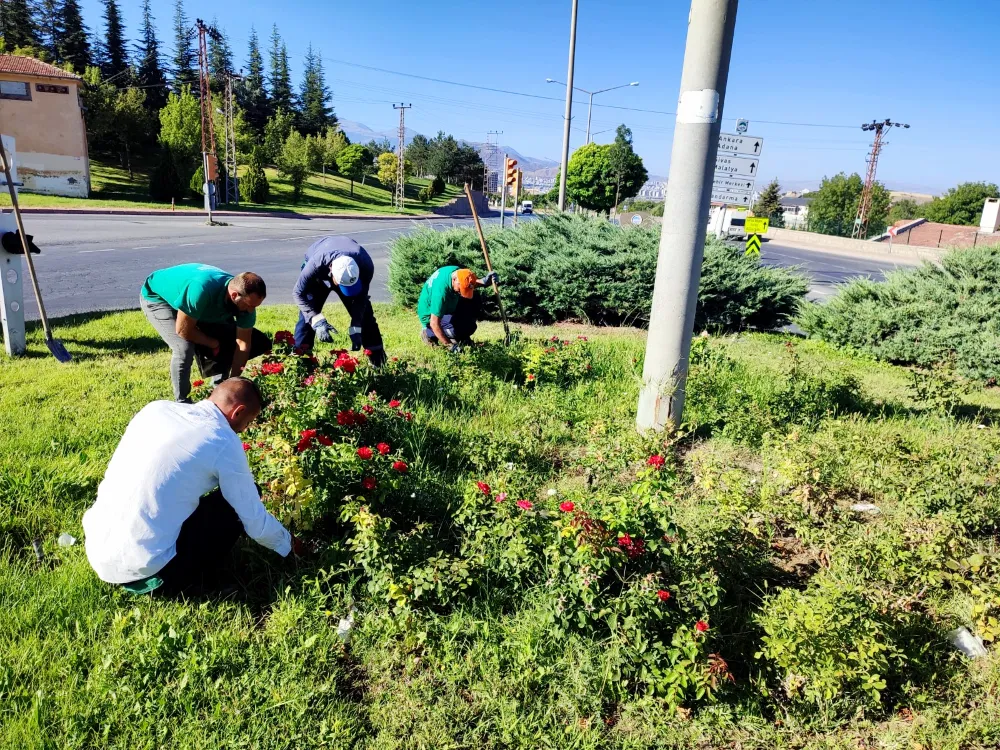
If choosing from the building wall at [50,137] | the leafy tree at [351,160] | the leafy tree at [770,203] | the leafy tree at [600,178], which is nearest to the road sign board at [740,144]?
the building wall at [50,137]

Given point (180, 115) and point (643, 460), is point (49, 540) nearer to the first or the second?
point (643, 460)

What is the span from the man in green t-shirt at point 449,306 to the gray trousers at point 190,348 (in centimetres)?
184

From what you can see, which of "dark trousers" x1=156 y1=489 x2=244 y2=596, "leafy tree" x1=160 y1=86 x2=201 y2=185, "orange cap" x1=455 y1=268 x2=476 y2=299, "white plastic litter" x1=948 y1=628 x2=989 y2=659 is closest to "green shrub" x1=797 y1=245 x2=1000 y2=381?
"white plastic litter" x1=948 y1=628 x2=989 y2=659

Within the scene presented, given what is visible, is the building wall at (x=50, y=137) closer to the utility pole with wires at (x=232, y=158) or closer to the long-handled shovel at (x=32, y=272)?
the utility pole with wires at (x=232, y=158)

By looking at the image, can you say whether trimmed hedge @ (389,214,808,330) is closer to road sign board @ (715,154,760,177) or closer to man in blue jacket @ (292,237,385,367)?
road sign board @ (715,154,760,177)

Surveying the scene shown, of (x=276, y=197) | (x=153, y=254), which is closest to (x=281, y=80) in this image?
(x=276, y=197)

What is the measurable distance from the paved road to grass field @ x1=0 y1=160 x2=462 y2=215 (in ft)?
15.9

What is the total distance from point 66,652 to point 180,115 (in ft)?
123

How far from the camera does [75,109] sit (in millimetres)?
30906

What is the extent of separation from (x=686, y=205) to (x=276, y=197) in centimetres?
4087

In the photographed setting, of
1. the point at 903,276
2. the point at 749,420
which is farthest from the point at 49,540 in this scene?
the point at 903,276

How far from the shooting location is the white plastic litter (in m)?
2.64

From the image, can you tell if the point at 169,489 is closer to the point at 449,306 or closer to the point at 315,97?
the point at 449,306

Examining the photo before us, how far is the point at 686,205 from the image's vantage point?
3977mm
